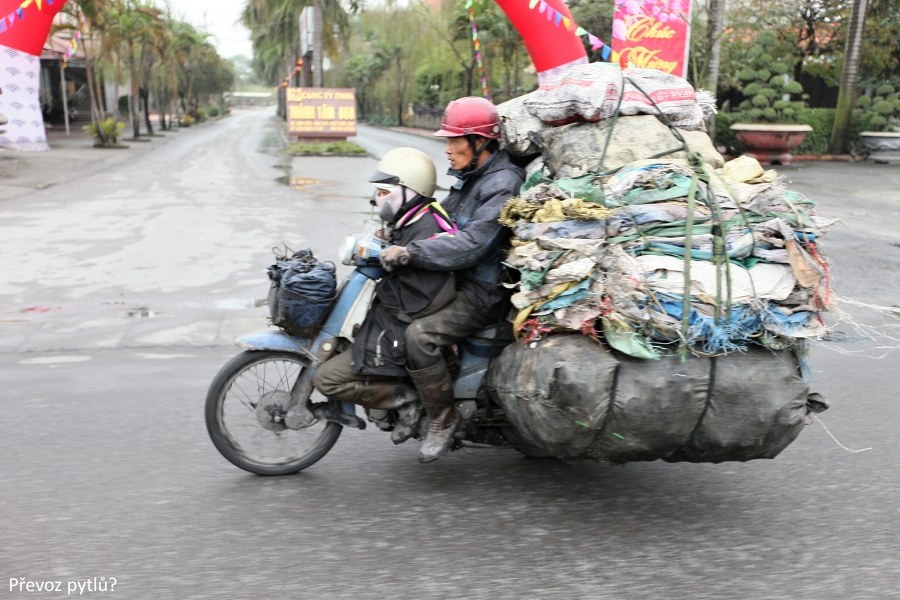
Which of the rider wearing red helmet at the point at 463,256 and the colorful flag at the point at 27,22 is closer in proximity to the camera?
the rider wearing red helmet at the point at 463,256

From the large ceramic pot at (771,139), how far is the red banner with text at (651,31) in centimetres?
614

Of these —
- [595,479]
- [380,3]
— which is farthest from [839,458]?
[380,3]

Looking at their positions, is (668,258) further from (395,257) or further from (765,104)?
(765,104)

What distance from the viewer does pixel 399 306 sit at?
376cm

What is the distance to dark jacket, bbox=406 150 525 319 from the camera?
3615mm

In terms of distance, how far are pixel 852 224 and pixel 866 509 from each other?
1039cm

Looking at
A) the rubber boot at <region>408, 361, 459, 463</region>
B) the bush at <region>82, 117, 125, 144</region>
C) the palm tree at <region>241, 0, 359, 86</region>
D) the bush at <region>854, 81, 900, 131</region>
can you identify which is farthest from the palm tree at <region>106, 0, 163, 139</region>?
the rubber boot at <region>408, 361, 459, 463</region>

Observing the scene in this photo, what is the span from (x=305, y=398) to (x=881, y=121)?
25.1 meters

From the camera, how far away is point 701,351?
327 centimetres

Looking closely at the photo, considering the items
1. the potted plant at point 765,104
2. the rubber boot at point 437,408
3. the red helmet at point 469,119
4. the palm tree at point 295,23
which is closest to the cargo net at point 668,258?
the red helmet at point 469,119

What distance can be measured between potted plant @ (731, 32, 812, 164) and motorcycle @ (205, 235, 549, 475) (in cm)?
2093

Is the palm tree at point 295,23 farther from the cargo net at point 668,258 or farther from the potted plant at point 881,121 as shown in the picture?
the cargo net at point 668,258

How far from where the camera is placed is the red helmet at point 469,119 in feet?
12.4

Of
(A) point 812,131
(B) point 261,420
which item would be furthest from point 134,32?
(B) point 261,420
